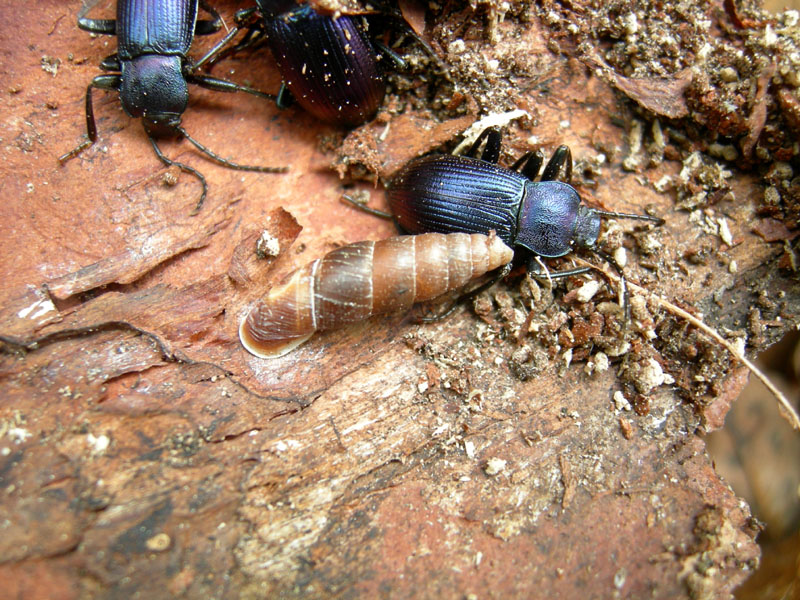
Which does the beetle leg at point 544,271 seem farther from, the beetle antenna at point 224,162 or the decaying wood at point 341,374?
the beetle antenna at point 224,162

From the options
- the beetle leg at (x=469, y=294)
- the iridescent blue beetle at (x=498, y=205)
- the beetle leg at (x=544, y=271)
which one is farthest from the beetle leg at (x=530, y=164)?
the beetle leg at (x=469, y=294)

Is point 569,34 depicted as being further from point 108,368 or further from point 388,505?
point 108,368

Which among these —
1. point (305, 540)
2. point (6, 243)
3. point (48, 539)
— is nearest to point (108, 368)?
point (48, 539)

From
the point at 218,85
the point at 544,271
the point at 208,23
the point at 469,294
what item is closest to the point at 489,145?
the point at 544,271

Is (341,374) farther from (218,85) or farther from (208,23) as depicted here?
(208,23)

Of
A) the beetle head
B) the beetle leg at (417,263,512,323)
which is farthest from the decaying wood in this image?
the beetle head

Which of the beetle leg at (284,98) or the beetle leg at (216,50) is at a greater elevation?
the beetle leg at (216,50)
